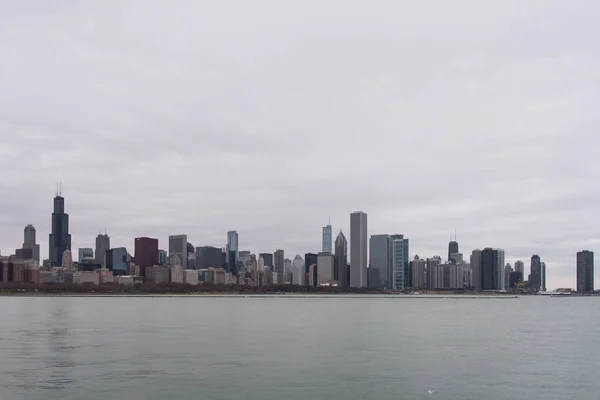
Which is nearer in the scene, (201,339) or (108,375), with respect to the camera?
(108,375)

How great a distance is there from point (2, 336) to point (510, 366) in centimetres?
6813

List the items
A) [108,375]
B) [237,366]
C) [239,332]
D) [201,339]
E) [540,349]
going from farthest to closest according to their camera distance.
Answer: [239,332], [201,339], [540,349], [237,366], [108,375]

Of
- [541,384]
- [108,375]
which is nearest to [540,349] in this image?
[541,384]

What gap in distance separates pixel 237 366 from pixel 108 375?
1199 cm

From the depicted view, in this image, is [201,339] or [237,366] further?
[201,339]

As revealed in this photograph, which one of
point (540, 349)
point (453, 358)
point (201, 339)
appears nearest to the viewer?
point (453, 358)

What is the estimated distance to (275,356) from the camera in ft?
230

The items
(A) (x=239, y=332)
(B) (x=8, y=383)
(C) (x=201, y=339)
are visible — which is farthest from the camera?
(A) (x=239, y=332)

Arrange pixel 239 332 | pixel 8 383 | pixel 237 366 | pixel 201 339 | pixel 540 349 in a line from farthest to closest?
1. pixel 239 332
2. pixel 201 339
3. pixel 540 349
4. pixel 237 366
5. pixel 8 383

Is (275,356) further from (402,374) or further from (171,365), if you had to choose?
(402,374)

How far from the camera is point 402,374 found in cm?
5794

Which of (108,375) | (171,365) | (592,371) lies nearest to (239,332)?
(171,365)

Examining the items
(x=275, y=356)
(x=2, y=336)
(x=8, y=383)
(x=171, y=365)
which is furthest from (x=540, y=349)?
(x=2, y=336)

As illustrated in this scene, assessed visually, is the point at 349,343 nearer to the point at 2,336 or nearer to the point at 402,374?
the point at 402,374
